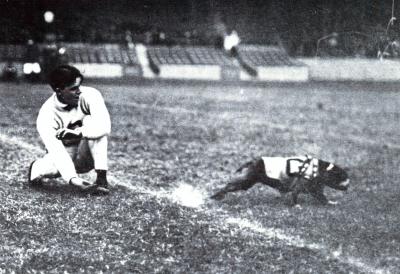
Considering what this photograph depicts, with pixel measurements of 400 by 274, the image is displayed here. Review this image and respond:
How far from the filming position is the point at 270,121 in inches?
417

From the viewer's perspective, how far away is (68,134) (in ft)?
12.6

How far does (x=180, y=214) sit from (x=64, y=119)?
4.19ft

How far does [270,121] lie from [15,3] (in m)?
6.79

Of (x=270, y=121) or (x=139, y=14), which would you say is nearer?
(x=139, y=14)

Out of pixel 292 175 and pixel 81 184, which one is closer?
pixel 81 184

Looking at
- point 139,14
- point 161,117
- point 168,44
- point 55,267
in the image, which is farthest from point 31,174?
point 168,44

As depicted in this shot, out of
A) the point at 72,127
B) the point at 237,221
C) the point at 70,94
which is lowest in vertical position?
the point at 237,221

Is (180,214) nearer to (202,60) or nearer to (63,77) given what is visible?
(63,77)

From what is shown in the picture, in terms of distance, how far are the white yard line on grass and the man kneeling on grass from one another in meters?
0.76

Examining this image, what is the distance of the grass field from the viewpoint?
3715mm

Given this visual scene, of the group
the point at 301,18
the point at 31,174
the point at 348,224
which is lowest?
the point at 348,224

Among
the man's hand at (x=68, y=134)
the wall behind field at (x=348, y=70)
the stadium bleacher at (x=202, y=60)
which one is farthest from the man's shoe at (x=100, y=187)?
the wall behind field at (x=348, y=70)

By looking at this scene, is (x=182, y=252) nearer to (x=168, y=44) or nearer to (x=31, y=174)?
(x=31, y=174)

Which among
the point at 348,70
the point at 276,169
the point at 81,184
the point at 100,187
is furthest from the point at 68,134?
the point at 348,70
